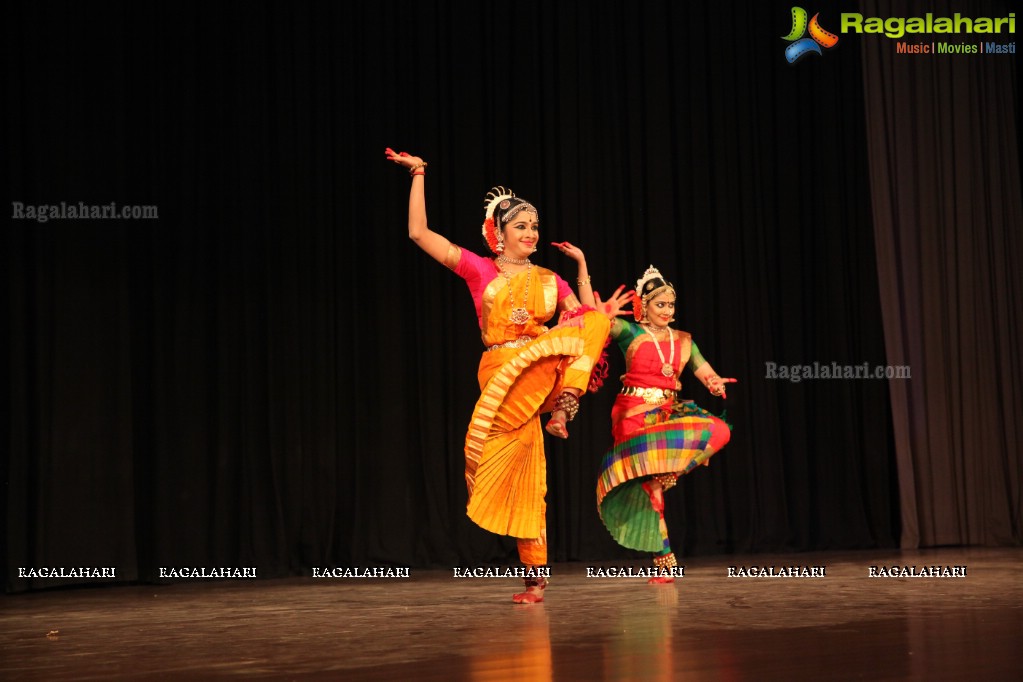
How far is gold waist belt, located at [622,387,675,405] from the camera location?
5246 mm

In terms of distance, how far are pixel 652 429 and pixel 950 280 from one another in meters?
3.02

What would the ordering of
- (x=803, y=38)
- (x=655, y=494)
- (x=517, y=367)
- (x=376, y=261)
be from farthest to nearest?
(x=803, y=38), (x=376, y=261), (x=655, y=494), (x=517, y=367)

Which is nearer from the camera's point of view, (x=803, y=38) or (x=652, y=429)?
(x=652, y=429)

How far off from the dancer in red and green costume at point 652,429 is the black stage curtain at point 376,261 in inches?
45.9

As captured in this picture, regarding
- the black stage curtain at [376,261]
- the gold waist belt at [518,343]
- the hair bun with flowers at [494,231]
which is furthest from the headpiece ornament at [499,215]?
the black stage curtain at [376,261]

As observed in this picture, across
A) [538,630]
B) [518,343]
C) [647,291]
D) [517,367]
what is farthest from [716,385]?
[538,630]

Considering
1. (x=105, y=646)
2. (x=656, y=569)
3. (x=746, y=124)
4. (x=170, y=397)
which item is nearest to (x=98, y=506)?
(x=170, y=397)

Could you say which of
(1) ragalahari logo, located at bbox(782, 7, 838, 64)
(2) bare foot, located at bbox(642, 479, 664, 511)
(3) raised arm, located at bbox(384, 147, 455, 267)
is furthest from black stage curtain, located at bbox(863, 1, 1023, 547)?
(3) raised arm, located at bbox(384, 147, 455, 267)

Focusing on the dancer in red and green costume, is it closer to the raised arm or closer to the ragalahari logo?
the raised arm

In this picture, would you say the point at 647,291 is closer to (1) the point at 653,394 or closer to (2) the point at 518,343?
(1) the point at 653,394

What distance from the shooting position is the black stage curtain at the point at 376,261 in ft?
18.5

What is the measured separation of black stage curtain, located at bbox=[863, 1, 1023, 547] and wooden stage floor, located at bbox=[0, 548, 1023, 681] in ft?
5.70

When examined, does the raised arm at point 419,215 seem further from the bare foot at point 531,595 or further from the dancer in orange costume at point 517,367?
the bare foot at point 531,595

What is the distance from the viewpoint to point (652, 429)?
5137 mm
